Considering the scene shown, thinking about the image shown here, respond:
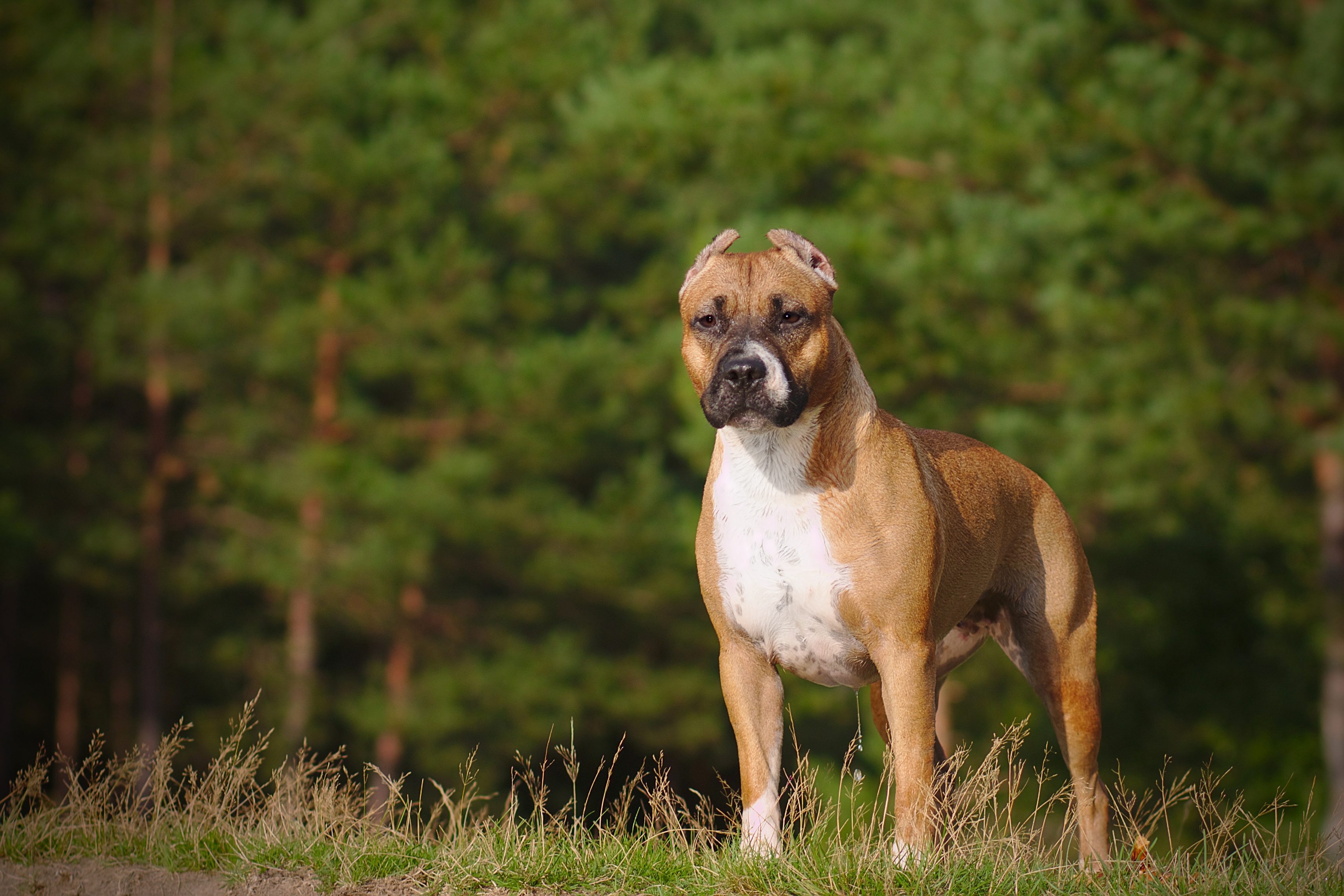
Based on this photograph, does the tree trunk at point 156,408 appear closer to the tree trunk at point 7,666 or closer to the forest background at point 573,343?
the forest background at point 573,343

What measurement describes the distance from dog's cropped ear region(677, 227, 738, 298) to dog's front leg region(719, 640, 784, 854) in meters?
1.24

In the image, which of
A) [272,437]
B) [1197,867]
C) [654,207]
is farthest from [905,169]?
[1197,867]

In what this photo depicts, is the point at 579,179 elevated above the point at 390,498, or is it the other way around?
the point at 579,179

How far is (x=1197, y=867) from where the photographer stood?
4449 millimetres

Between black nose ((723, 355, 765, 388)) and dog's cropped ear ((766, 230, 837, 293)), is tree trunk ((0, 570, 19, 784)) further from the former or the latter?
black nose ((723, 355, 765, 388))

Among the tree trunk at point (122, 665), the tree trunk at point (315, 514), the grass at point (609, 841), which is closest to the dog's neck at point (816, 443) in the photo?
the grass at point (609, 841)

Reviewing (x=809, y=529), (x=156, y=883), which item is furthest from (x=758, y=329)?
(x=156, y=883)

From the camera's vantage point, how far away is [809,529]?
4.11m

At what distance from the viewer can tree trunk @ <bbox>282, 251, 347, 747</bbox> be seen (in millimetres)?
19094

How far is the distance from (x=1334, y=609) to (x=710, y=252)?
13.3 m

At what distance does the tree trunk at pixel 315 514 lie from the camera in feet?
62.6

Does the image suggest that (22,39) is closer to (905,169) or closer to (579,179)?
(579,179)

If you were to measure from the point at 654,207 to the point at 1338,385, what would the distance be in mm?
11145

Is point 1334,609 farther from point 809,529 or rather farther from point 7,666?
point 7,666
